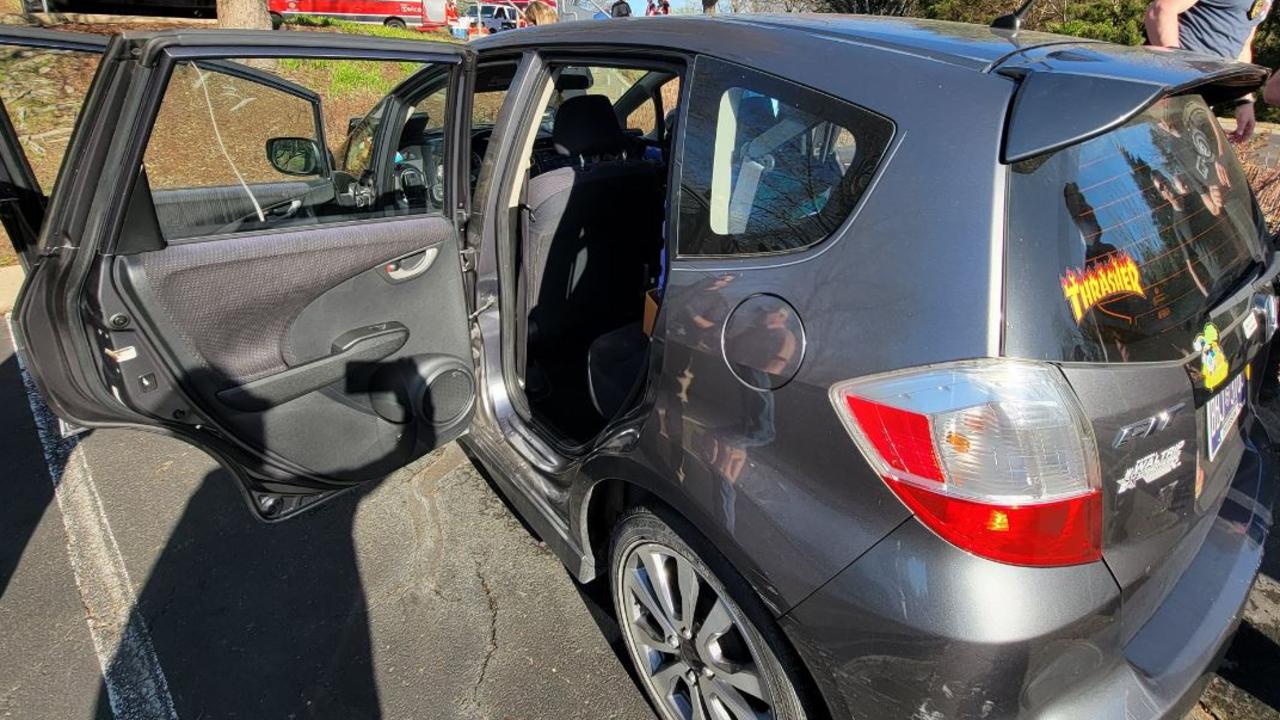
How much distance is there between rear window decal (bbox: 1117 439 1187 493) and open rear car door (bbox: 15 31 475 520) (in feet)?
6.23

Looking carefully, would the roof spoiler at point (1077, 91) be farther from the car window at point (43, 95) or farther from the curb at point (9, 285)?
the curb at point (9, 285)

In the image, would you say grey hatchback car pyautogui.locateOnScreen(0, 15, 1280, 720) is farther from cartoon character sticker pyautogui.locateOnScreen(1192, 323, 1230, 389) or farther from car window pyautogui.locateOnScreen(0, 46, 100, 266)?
car window pyautogui.locateOnScreen(0, 46, 100, 266)

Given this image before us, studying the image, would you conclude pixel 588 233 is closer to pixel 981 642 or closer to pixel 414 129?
pixel 414 129

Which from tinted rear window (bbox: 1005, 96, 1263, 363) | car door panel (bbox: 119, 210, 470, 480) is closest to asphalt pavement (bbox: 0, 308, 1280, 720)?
car door panel (bbox: 119, 210, 470, 480)

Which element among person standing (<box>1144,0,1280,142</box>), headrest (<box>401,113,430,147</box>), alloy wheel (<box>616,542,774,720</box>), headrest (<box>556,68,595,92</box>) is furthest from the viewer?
person standing (<box>1144,0,1280,142</box>)

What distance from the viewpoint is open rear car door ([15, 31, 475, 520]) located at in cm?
171

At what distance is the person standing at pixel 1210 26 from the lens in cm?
324

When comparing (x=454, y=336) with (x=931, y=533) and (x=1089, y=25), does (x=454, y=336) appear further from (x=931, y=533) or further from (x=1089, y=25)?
(x=1089, y=25)

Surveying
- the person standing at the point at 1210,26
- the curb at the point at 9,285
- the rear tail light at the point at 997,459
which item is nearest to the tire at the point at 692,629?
the rear tail light at the point at 997,459

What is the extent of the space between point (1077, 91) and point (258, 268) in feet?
6.50

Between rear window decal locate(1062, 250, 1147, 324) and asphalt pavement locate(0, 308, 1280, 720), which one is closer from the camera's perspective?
rear window decal locate(1062, 250, 1147, 324)

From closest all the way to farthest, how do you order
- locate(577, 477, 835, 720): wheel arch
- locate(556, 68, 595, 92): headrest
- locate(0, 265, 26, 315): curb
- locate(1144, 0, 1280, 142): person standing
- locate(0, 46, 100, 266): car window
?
locate(577, 477, 835, 720): wheel arch, locate(0, 46, 100, 266): car window, locate(556, 68, 595, 92): headrest, locate(1144, 0, 1280, 142): person standing, locate(0, 265, 26, 315): curb

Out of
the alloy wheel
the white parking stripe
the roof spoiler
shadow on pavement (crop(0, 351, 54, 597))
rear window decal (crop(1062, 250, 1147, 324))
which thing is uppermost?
the roof spoiler

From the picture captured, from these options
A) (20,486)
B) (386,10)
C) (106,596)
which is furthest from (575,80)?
(386,10)
